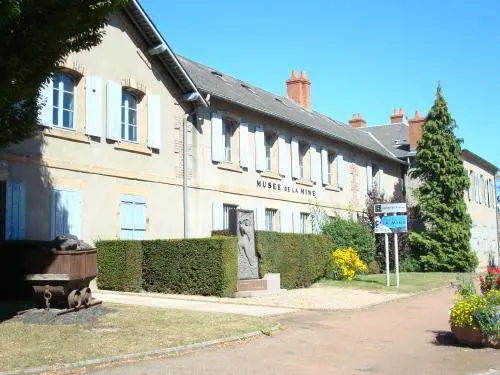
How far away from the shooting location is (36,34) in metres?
8.24

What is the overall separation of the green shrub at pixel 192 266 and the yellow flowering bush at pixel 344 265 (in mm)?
6146

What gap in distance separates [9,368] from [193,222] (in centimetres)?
1233

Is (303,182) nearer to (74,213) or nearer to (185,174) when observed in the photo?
(185,174)

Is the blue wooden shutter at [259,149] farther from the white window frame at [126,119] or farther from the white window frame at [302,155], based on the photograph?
the white window frame at [126,119]

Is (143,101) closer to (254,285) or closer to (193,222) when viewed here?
(193,222)

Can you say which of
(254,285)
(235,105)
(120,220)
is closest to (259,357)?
(254,285)

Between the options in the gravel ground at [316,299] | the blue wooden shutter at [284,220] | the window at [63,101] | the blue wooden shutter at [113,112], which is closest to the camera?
the gravel ground at [316,299]

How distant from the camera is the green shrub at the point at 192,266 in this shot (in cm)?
1503

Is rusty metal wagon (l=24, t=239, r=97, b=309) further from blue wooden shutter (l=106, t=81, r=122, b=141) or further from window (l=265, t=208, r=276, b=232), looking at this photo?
window (l=265, t=208, r=276, b=232)

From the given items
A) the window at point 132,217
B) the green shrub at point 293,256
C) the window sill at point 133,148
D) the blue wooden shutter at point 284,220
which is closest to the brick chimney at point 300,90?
the blue wooden shutter at point 284,220

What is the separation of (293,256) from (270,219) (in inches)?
198

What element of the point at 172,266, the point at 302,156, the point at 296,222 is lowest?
the point at 172,266

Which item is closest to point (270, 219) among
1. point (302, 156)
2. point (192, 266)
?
point (302, 156)

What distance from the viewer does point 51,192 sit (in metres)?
14.8
